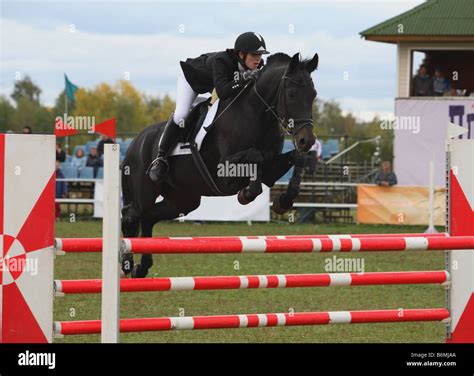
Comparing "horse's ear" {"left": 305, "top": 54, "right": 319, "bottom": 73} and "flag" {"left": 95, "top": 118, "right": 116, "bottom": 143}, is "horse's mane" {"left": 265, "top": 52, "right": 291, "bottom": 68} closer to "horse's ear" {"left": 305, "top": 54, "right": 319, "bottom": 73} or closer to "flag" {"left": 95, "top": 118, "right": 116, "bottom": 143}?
"horse's ear" {"left": 305, "top": 54, "right": 319, "bottom": 73}

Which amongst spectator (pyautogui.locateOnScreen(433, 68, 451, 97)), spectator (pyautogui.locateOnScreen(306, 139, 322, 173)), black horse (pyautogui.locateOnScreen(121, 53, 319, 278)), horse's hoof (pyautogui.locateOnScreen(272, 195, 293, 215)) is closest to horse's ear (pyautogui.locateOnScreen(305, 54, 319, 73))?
black horse (pyautogui.locateOnScreen(121, 53, 319, 278))

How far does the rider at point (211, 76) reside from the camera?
620 centimetres

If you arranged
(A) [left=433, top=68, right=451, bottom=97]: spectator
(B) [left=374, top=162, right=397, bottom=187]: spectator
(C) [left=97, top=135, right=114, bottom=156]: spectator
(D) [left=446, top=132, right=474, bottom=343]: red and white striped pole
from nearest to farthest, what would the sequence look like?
(D) [left=446, top=132, right=474, bottom=343]: red and white striped pole < (C) [left=97, top=135, right=114, bottom=156]: spectator < (B) [left=374, top=162, right=397, bottom=187]: spectator < (A) [left=433, top=68, right=451, bottom=97]: spectator

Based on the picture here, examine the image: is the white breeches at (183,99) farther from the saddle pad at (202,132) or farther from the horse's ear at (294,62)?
the horse's ear at (294,62)

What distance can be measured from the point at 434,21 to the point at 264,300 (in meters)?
11.8

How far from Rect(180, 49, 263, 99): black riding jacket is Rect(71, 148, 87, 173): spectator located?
1353 cm

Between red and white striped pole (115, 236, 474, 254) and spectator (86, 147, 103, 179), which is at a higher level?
spectator (86, 147, 103, 179)

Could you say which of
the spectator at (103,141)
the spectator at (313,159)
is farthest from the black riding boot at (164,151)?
the spectator at (103,141)

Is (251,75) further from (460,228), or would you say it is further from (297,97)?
(460,228)

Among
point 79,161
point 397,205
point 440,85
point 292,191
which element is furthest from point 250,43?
point 79,161

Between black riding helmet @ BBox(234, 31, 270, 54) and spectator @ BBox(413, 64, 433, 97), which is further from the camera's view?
spectator @ BBox(413, 64, 433, 97)

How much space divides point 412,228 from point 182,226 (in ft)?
13.2

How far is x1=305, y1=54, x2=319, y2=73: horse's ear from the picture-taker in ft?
19.9
